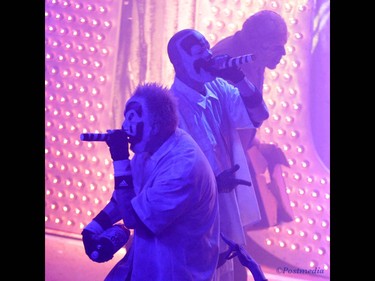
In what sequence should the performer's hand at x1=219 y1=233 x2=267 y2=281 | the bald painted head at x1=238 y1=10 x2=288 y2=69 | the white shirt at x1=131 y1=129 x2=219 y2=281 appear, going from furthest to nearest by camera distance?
the bald painted head at x1=238 y1=10 x2=288 y2=69, the performer's hand at x1=219 y1=233 x2=267 y2=281, the white shirt at x1=131 y1=129 x2=219 y2=281

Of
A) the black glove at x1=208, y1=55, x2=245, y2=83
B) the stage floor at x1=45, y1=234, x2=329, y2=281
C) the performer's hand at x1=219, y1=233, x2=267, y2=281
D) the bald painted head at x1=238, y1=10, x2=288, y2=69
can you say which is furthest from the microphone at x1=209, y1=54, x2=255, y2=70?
the stage floor at x1=45, y1=234, x2=329, y2=281

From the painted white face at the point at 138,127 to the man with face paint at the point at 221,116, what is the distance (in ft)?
0.38

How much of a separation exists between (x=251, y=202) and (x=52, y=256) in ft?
1.97

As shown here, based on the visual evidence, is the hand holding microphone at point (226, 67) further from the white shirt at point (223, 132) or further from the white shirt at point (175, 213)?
the white shirt at point (175, 213)

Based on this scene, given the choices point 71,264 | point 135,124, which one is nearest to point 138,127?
point 135,124

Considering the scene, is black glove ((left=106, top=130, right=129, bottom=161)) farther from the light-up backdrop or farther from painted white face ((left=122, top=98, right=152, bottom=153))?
the light-up backdrop

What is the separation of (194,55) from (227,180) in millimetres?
319

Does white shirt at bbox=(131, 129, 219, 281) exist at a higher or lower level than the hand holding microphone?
lower

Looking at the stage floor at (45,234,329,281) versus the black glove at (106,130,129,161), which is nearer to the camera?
the black glove at (106,130,129,161)

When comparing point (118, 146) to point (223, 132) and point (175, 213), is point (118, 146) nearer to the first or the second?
point (175, 213)

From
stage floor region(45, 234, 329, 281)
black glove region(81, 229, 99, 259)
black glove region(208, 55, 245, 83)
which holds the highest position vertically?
black glove region(208, 55, 245, 83)

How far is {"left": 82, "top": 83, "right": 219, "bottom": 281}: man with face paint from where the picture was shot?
1.18 meters

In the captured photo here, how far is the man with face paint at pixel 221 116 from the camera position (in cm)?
133
